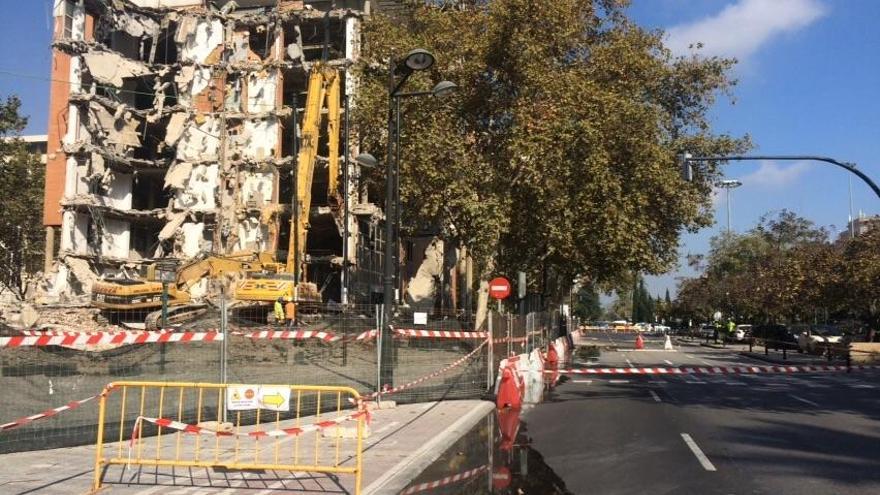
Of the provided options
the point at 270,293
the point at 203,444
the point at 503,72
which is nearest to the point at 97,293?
the point at 270,293

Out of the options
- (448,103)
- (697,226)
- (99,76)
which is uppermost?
(99,76)

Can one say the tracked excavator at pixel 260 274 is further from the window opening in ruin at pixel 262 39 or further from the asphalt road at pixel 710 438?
the asphalt road at pixel 710 438

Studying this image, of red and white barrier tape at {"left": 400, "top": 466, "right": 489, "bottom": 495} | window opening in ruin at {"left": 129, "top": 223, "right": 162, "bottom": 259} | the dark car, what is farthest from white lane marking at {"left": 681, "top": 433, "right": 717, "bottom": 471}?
window opening in ruin at {"left": 129, "top": 223, "right": 162, "bottom": 259}

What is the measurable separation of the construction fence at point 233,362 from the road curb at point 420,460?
2033 millimetres

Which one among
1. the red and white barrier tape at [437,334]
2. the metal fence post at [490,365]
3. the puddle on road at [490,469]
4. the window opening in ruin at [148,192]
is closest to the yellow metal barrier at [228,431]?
the puddle on road at [490,469]

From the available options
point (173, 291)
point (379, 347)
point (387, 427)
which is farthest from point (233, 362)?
point (173, 291)

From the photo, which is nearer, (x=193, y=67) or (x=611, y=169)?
(x=611, y=169)

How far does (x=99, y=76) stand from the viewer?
4694 cm

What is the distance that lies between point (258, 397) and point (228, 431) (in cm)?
44

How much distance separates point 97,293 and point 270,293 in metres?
8.89

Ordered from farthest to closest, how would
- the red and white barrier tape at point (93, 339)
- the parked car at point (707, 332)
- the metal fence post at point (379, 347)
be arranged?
the parked car at point (707, 332) < the metal fence post at point (379, 347) < the red and white barrier tape at point (93, 339)

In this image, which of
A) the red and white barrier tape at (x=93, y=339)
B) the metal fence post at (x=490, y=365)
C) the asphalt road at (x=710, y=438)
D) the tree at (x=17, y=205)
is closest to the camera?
the asphalt road at (x=710, y=438)

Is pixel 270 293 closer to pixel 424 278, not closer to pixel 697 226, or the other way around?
pixel 697 226

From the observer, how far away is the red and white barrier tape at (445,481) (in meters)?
7.46
